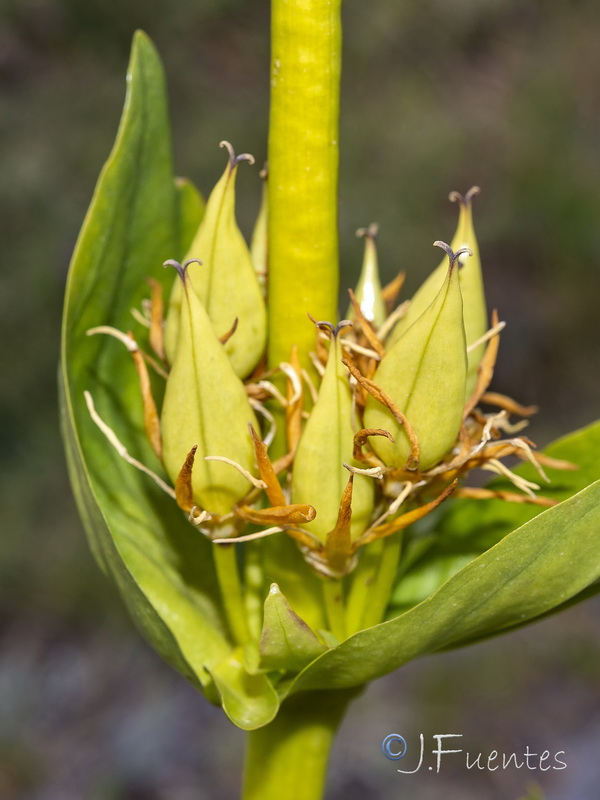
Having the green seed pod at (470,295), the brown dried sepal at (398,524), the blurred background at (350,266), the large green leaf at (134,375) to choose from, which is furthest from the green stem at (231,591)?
the blurred background at (350,266)

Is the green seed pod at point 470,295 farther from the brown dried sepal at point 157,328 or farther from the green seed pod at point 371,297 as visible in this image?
the brown dried sepal at point 157,328

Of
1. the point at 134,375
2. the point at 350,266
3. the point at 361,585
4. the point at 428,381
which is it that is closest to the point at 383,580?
the point at 361,585

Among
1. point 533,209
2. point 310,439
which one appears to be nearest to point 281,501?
point 310,439

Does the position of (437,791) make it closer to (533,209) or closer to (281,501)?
(533,209)

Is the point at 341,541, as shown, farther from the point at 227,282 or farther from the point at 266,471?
the point at 227,282

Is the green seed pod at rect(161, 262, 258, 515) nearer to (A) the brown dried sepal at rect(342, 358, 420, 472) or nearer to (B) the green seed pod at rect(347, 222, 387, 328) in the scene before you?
(A) the brown dried sepal at rect(342, 358, 420, 472)

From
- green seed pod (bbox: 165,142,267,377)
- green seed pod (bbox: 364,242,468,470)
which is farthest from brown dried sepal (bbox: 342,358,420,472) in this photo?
green seed pod (bbox: 165,142,267,377)
